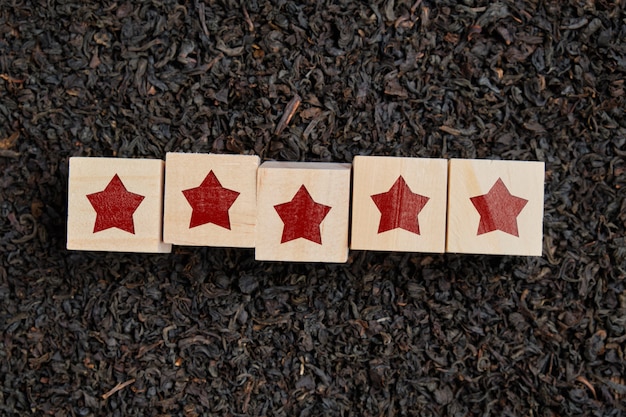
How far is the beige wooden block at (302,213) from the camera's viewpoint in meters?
1.19

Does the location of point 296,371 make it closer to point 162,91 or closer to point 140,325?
point 140,325

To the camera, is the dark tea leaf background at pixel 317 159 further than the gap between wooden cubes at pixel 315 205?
Yes

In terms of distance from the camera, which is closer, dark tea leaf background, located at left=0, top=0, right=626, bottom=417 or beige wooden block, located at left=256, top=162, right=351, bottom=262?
beige wooden block, located at left=256, top=162, right=351, bottom=262

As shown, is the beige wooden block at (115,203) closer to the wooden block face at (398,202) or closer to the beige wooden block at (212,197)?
the beige wooden block at (212,197)

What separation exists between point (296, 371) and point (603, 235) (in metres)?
0.80

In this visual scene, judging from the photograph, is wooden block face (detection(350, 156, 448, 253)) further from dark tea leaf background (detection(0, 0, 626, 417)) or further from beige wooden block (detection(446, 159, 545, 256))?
dark tea leaf background (detection(0, 0, 626, 417))

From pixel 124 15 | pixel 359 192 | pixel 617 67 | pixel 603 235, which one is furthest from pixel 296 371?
pixel 617 67

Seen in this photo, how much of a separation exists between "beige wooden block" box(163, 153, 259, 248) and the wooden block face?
0.23 meters

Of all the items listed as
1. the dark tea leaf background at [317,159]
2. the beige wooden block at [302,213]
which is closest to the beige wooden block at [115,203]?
the dark tea leaf background at [317,159]

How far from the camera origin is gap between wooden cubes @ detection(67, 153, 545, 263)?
1.19m

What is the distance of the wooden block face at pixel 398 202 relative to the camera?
1187 millimetres

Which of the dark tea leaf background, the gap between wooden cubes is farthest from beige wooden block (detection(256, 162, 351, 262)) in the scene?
the dark tea leaf background

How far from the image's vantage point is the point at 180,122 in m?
1.32

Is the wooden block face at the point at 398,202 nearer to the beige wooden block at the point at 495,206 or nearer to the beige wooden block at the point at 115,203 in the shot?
Answer: the beige wooden block at the point at 495,206
